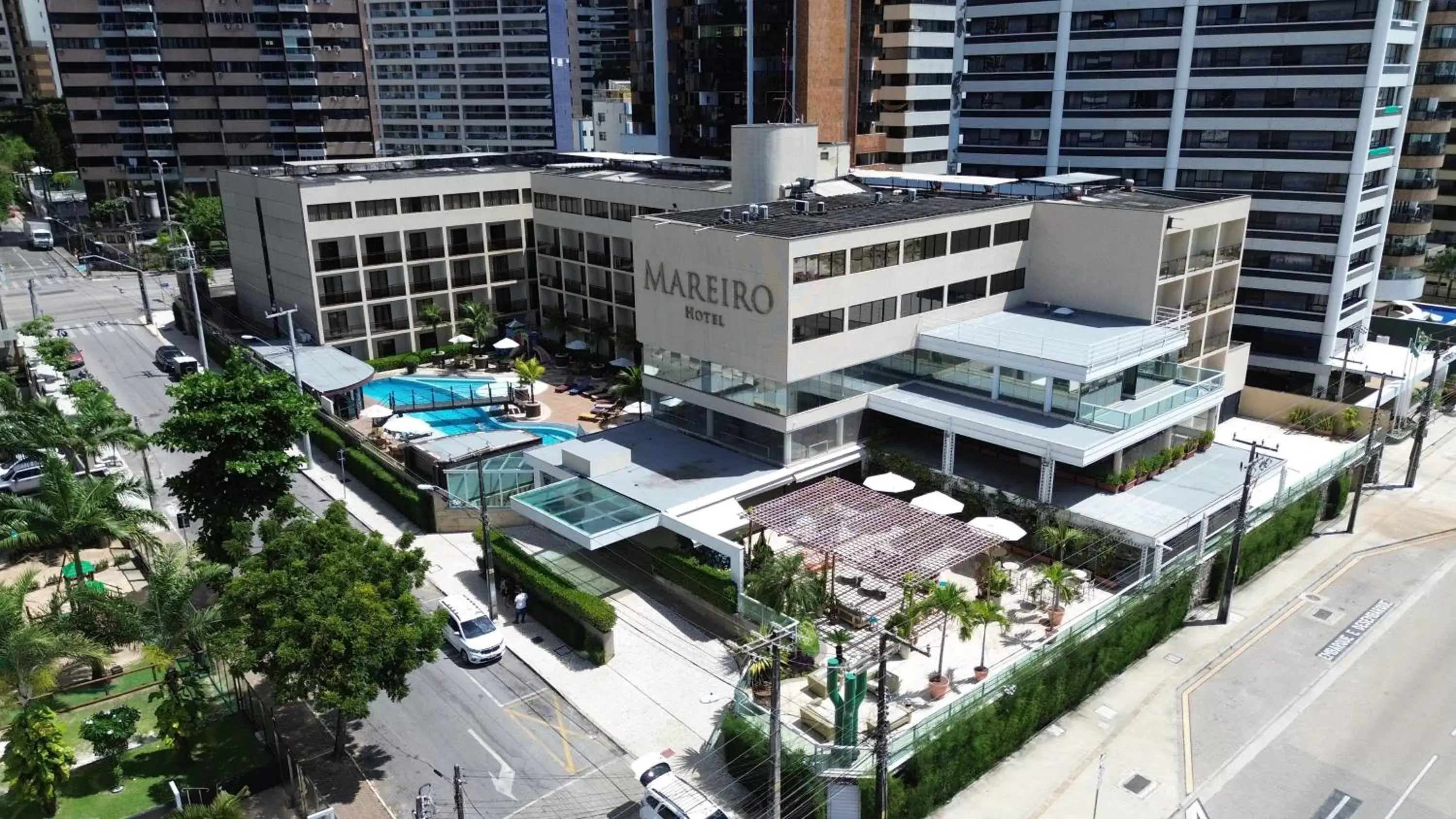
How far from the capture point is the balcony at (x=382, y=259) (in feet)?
236

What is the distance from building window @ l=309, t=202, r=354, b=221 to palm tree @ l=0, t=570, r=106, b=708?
39.2 m

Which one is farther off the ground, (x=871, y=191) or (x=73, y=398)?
(x=871, y=191)

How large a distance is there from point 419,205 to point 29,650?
46.9 metres

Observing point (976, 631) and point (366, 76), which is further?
point (366, 76)

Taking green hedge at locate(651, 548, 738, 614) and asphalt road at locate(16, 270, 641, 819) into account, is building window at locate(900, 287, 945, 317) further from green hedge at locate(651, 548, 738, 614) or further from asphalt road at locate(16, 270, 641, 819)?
asphalt road at locate(16, 270, 641, 819)

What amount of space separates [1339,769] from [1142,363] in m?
21.8

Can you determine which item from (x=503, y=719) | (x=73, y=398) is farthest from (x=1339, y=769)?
(x=73, y=398)

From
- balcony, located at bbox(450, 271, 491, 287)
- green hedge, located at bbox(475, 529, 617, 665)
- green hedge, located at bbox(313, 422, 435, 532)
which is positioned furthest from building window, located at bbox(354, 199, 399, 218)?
green hedge, located at bbox(475, 529, 617, 665)

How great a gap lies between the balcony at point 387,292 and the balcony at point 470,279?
389 centimetres

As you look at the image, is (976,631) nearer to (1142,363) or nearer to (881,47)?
(1142,363)

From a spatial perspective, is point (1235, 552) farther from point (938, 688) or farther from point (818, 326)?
point (818, 326)

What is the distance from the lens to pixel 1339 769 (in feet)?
110

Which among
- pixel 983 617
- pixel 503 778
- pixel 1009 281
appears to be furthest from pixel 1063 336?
pixel 503 778

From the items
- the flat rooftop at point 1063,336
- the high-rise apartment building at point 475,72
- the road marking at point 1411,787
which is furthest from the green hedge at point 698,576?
the high-rise apartment building at point 475,72
